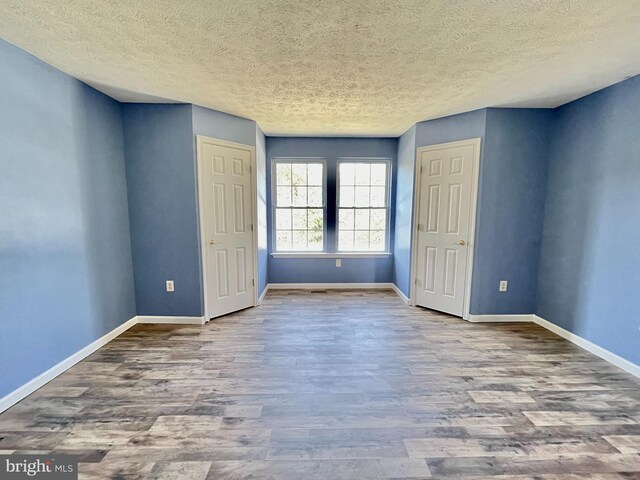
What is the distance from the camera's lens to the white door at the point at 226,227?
3.02 metres

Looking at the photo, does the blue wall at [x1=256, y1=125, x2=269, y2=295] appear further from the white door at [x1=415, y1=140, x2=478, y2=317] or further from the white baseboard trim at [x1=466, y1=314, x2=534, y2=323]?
the white baseboard trim at [x1=466, y1=314, x2=534, y2=323]

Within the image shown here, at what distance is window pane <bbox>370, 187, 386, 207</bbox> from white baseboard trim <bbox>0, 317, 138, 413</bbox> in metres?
3.65

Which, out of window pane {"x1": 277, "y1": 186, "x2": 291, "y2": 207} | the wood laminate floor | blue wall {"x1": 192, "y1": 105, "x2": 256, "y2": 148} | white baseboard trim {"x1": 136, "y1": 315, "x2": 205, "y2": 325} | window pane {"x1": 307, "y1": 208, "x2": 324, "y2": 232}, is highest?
blue wall {"x1": 192, "y1": 105, "x2": 256, "y2": 148}

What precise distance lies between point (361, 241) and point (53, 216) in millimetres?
3600

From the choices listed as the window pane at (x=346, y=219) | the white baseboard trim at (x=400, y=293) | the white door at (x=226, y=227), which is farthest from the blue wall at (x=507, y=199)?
the white door at (x=226, y=227)

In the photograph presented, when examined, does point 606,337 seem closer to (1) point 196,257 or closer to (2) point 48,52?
(1) point 196,257

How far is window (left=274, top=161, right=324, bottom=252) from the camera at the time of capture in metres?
4.22

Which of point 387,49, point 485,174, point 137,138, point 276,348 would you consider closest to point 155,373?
point 276,348

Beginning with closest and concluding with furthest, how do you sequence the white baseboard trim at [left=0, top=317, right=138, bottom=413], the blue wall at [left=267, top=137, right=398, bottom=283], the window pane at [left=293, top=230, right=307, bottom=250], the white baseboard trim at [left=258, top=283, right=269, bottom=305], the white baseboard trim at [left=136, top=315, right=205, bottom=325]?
the white baseboard trim at [left=0, top=317, right=138, bottom=413], the white baseboard trim at [left=136, top=315, right=205, bottom=325], the white baseboard trim at [left=258, top=283, right=269, bottom=305], the blue wall at [left=267, top=137, right=398, bottom=283], the window pane at [left=293, top=230, right=307, bottom=250]

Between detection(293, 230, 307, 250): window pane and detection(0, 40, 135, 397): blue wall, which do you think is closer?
detection(0, 40, 135, 397): blue wall

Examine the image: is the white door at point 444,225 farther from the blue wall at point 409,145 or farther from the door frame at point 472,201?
the blue wall at point 409,145

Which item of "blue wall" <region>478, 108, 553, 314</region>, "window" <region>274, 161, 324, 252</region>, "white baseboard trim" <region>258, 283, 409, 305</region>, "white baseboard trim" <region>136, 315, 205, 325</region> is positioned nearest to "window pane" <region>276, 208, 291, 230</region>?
"window" <region>274, 161, 324, 252</region>

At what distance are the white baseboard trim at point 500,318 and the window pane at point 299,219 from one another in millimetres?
2620

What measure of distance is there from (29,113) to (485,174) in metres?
4.04
